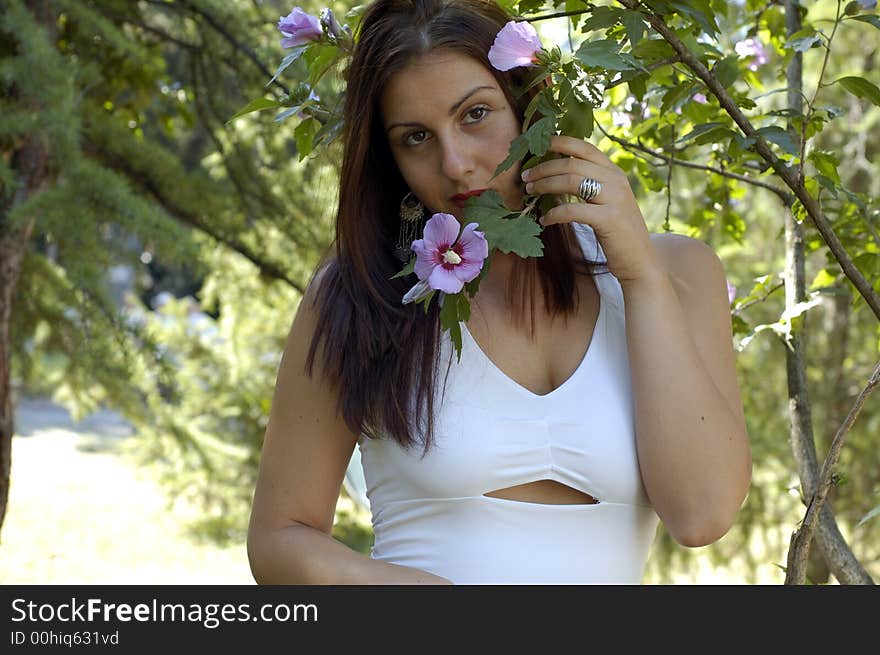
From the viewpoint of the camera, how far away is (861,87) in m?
1.60

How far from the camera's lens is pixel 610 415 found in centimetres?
161

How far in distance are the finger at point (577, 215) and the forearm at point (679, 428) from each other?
0.49 ft

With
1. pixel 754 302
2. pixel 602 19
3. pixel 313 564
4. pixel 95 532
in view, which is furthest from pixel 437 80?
pixel 95 532

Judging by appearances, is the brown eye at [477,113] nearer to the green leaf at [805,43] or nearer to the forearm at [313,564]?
the green leaf at [805,43]

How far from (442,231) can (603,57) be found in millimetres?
272

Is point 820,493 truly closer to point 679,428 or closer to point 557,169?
point 679,428

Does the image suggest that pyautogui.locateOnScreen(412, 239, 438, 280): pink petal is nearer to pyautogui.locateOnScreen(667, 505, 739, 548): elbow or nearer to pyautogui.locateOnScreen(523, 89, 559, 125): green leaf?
pyautogui.locateOnScreen(523, 89, 559, 125): green leaf

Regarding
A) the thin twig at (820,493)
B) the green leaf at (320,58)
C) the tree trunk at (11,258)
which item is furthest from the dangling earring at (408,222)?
the tree trunk at (11,258)

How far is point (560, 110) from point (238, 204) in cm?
277

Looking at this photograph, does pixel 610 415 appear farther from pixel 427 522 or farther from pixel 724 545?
pixel 724 545

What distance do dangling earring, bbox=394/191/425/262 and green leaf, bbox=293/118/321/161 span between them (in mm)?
199

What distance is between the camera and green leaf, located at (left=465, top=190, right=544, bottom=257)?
1.24 meters

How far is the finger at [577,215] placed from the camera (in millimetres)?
1395

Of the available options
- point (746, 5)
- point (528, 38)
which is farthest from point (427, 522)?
point (746, 5)
